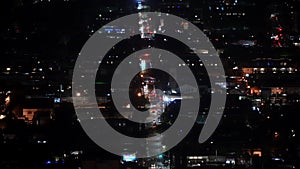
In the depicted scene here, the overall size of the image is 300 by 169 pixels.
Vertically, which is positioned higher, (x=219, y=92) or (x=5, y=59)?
(x=5, y=59)

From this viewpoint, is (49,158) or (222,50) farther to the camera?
(222,50)

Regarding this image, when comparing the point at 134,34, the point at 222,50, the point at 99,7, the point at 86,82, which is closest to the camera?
the point at 86,82

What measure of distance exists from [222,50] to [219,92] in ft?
5.32

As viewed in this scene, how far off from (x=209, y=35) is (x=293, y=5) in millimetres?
1549

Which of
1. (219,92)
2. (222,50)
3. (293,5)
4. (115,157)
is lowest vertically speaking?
(115,157)

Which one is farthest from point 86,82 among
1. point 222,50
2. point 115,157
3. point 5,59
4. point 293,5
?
point 293,5

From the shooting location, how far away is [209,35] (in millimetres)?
8141

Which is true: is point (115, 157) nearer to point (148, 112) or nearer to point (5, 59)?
point (148, 112)

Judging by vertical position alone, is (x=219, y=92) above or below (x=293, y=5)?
below

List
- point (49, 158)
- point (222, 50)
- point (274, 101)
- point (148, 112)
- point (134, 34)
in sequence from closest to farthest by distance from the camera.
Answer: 1. point (49, 158)
2. point (148, 112)
3. point (274, 101)
4. point (222, 50)
5. point (134, 34)

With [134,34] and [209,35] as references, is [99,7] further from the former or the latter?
[209,35]

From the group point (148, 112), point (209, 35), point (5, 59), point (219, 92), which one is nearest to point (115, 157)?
point (148, 112)

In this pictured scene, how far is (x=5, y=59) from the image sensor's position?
682 cm

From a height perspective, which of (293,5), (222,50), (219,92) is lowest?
(219,92)
